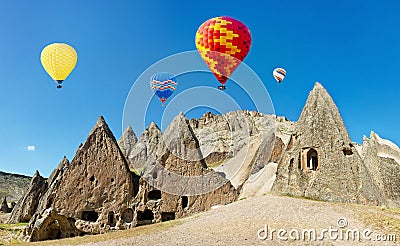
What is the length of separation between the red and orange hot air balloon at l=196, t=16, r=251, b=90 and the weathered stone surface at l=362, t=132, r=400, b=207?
15.3 meters

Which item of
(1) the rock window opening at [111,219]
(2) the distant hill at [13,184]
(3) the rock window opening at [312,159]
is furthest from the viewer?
(2) the distant hill at [13,184]

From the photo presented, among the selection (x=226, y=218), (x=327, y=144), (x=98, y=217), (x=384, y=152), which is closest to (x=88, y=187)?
(x=98, y=217)

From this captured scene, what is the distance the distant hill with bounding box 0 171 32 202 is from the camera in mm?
98113

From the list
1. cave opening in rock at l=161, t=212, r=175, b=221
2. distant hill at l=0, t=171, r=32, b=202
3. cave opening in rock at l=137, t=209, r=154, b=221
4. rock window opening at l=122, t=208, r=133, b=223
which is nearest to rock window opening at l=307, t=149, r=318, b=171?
cave opening in rock at l=161, t=212, r=175, b=221

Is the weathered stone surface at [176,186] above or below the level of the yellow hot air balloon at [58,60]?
below

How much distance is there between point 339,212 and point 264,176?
15.2 metres

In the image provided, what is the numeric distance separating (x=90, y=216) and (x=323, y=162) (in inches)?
720

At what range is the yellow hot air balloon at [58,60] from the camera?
1260 inches

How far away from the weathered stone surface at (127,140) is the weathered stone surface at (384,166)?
31.2 m

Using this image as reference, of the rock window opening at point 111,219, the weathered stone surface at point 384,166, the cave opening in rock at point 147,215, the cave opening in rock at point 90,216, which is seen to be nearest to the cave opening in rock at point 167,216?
the cave opening in rock at point 147,215

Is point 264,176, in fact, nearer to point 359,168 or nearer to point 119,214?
point 359,168

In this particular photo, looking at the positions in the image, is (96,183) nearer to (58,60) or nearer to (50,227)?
(50,227)

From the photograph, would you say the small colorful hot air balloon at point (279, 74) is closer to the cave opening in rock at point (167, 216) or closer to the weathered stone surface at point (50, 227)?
the cave opening in rock at point (167, 216)

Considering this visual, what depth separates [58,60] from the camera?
105 ft
